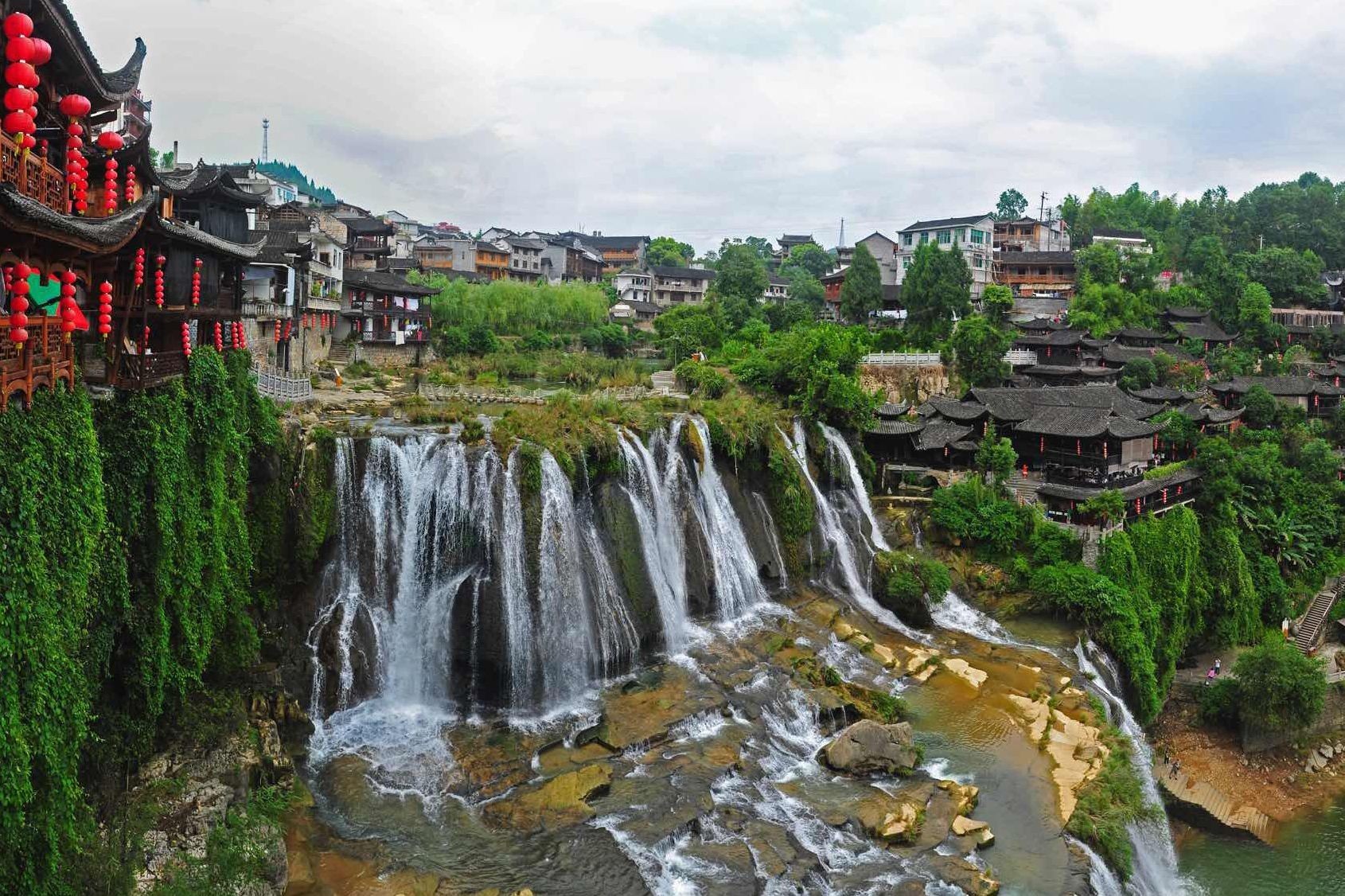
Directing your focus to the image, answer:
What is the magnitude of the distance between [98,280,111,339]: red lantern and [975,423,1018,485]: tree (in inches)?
1338

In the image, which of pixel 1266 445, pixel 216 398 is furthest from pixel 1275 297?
pixel 216 398

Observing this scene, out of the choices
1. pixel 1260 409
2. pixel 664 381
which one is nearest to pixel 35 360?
pixel 664 381

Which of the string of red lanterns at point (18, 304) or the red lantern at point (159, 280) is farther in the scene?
the red lantern at point (159, 280)

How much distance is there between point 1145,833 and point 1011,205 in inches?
4378

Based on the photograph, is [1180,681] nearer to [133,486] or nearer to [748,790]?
[748,790]

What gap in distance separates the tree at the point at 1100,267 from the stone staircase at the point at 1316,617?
121ft

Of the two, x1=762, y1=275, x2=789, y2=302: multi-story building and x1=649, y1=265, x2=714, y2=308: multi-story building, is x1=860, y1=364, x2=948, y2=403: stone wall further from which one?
x1=649, y1=265, x2=714, y2=308: multi-story building

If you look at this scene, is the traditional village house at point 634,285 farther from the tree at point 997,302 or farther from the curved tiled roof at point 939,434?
the curved tiled roof at point 939,434

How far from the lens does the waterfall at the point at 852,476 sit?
38.3 m

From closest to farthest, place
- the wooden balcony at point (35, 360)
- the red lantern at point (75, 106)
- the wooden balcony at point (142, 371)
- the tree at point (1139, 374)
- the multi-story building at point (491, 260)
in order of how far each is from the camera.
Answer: the wooden balcony at point (35, 360), the red lantern at point (75, 106), the wooden balcony at point (142, 371), the tree at point (1139, 374), the multi-story building at point (491, 260)

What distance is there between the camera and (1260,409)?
49.8 metres

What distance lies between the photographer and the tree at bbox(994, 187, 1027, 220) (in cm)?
11762

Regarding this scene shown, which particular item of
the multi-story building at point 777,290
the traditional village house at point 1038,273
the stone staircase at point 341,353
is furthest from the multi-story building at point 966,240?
the stone staircase at point 341,353

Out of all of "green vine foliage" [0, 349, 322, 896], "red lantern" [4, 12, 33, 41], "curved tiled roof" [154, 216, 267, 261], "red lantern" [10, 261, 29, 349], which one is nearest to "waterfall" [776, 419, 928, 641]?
"green vine foliage" [0, 349, 322, 896]
